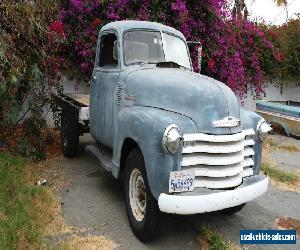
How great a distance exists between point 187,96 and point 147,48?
1.50 meters

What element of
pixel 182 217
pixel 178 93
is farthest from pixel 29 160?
pixel 178 93

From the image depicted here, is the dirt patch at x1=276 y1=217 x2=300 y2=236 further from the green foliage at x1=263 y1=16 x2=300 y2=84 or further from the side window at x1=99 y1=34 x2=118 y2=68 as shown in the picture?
the green foliage at x1=263 y1=16 x2=300 y2=84

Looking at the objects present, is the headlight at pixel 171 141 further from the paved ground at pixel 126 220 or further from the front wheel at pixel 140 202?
the paved ground at pixel 126 220

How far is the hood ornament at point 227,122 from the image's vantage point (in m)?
4.05

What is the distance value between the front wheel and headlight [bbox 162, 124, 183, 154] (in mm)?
486

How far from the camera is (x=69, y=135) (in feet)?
23.6

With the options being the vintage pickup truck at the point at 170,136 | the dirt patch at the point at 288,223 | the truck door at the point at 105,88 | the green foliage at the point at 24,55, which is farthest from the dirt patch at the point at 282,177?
the green foliage at the point at 24,55

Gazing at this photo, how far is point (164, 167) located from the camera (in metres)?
3.83

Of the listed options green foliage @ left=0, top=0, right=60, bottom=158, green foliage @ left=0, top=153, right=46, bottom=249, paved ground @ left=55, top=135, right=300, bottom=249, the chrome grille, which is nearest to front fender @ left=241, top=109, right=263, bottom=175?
the chrome grille

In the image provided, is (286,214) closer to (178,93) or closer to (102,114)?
(178,93)

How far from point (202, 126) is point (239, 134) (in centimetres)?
46

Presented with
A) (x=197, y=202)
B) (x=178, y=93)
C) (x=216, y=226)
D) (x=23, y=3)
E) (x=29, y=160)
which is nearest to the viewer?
(x=197, y=202)

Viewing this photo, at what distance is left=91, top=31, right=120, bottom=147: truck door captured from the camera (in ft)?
17.9

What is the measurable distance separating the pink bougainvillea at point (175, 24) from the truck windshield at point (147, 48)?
3490 millimetres
